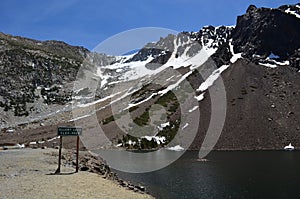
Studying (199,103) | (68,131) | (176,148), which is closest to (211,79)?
(199,103)

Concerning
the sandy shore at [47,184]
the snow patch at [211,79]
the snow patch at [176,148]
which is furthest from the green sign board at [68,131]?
the snow patch at [211,79]

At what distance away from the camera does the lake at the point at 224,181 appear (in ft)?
121

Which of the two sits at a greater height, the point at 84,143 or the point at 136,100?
the point at 136,100

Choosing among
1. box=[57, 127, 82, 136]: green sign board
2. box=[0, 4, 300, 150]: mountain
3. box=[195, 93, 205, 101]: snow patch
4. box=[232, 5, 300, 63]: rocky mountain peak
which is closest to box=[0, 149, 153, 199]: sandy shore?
box=[57, 127, 82, 136]: green sign board

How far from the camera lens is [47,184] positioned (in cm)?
2531

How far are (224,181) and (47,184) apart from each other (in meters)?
26.6

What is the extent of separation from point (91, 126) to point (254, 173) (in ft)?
265

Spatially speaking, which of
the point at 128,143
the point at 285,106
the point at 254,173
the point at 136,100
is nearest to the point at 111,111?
the point at 136,100

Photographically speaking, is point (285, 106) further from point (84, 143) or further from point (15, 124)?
point (15, 124)

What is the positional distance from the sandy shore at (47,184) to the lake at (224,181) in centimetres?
1013

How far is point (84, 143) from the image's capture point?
102875 mm

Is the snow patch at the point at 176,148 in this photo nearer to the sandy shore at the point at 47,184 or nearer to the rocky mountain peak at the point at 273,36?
the sandy shore at the point at 47,184

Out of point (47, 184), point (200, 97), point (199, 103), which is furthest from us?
point (200, 97)

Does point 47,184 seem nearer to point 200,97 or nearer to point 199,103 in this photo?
point 199,103
